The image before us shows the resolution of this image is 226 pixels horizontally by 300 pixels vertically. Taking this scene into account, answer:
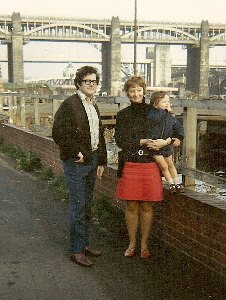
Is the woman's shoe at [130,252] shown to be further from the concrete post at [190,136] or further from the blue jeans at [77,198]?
the concrete post at [190,136]

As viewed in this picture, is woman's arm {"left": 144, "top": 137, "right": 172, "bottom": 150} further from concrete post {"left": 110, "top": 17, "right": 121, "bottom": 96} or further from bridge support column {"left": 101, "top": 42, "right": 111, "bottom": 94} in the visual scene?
bridge support column {"left": 101, "top": 42, "right": 111, "bottom": 94}

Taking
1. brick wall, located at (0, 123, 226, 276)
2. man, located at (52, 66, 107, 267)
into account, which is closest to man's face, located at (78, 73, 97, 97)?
man, located at (52, 66, 107, 267)

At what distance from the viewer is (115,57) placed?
247ft

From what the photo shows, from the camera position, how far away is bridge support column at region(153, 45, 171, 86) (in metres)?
107

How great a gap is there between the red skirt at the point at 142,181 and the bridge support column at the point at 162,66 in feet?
340

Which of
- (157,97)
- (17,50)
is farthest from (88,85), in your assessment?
(17,50)

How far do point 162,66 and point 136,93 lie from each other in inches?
4160

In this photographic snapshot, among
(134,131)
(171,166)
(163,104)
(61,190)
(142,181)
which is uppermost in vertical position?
(163,104)

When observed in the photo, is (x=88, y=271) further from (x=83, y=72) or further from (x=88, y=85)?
(x=83, y=72)

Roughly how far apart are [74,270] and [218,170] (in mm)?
16532

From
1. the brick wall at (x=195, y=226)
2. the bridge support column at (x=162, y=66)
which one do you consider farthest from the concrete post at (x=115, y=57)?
the brick wall at (x=195, y=226)

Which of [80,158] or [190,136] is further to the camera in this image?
[190,136]

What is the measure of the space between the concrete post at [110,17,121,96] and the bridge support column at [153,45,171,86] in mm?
31480

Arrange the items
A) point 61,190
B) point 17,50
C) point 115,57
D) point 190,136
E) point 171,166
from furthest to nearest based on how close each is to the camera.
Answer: point 115,57, point 17,50, point 61,190, point 190,136, point 171,166
